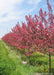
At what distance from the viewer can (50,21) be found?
6.19 meters

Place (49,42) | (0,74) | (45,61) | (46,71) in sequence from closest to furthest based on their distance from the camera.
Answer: (0,74), (49,42), (46,71), (45,61)

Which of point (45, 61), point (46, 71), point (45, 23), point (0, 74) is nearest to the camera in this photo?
point (0, 74)

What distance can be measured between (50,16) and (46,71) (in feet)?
10.0

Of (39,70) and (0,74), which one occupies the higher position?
(0,74)

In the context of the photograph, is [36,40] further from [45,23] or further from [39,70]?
[39,70]

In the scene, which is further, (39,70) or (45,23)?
(39,70)

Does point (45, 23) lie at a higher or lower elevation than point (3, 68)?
higher

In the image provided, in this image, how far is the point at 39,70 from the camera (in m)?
7.27

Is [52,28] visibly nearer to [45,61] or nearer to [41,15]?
[41,15]

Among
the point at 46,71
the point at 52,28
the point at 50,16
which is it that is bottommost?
the point at 46,71

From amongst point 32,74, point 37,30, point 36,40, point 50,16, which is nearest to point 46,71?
point 32,74

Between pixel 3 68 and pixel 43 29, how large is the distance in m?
2.62

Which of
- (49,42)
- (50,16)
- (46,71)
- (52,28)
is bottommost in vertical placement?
(46,71)

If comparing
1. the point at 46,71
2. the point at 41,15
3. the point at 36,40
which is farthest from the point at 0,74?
the point at 41,15
